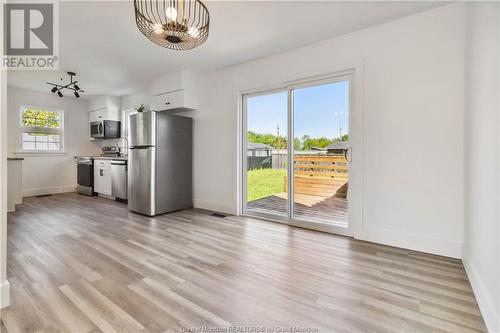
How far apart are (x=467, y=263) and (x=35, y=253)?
12.6 feet

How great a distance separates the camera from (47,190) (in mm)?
5656

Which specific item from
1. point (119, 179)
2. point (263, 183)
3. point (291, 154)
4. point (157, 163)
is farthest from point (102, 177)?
point (291, 154)

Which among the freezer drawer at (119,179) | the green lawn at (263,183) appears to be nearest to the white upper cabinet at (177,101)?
the freezer drawer at (119,179)

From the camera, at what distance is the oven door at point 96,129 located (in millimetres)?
5785

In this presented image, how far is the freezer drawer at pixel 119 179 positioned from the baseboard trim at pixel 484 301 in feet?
16.4

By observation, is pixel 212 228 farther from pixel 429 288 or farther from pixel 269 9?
pixel 269 9

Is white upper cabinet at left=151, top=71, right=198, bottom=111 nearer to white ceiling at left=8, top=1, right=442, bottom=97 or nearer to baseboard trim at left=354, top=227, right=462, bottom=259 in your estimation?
white ceiling at left=8, top=1, right=442, bottom=97

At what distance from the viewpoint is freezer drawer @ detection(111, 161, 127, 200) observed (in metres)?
4.71

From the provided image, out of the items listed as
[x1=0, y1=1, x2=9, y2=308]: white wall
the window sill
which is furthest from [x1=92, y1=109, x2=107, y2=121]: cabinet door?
[x1=0, y1=1, x2=9, y2=308]: white wall

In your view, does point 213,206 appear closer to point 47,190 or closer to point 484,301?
point 484,301

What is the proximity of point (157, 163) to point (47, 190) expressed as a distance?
3.88 metres

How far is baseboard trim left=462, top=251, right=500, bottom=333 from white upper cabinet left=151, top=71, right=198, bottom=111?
159 inches

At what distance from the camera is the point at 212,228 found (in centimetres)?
313

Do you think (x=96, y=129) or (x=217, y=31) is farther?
(x=96, y=129)
